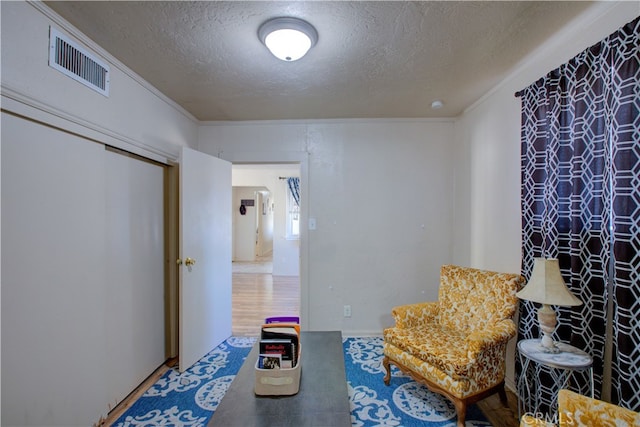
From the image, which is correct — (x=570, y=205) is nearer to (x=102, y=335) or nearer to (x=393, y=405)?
(x=393, y=405)

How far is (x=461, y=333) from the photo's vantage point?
2223 millimetres

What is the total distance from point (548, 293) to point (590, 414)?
0.55 meters

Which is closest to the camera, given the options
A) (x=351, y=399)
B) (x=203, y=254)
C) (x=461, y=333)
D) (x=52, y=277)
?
(x=52, y=277)

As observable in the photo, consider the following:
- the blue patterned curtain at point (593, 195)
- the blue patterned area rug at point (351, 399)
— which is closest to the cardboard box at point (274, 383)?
the blue patterned area rug at point (351, 399)

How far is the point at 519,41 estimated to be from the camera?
1779 mm

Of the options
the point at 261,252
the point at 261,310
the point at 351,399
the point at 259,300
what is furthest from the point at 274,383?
the point at 261,252

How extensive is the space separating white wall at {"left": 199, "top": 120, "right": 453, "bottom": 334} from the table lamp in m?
1.64

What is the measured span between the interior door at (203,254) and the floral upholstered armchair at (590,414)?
8.01 ft

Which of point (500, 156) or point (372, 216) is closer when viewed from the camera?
point (500, 156)

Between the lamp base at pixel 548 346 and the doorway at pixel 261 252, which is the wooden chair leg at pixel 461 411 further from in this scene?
the doorway at pixel 261 252

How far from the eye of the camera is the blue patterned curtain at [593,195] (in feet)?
4.19

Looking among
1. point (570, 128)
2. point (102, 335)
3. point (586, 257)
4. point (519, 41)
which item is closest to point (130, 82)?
point (102, 335)

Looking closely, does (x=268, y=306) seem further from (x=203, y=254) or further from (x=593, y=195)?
(x=593, y=195)

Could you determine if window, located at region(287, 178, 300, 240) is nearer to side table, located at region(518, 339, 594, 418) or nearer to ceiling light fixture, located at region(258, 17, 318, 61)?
ceiling light fixture, located at region(258, 17, 318, 61)
